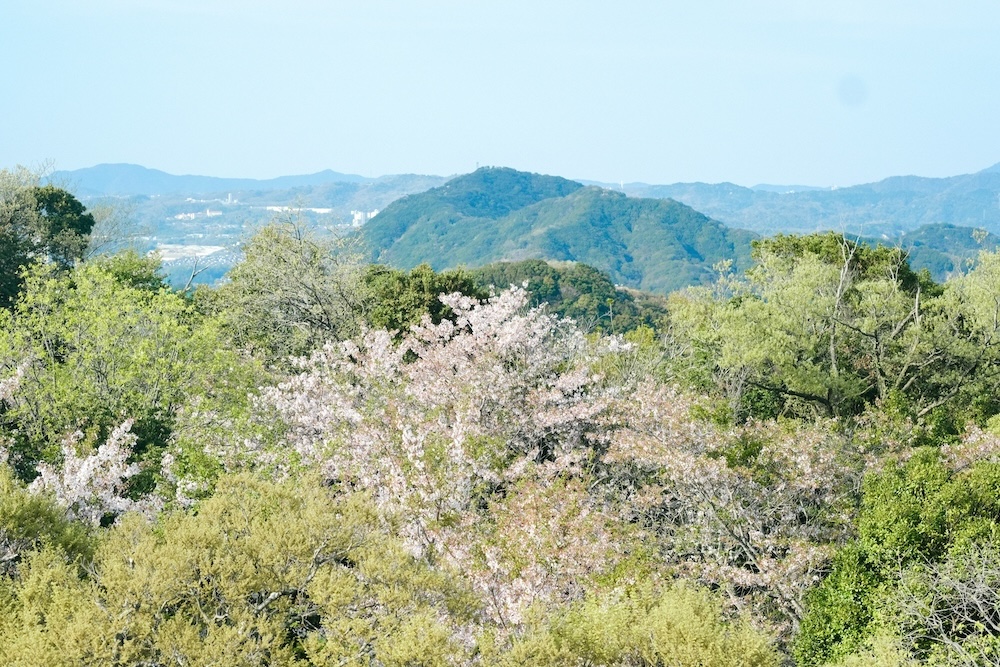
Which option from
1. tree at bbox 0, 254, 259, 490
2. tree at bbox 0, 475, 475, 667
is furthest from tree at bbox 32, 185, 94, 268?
tree at bbox 0, 475, 475, 667

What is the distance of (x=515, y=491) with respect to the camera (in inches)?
587

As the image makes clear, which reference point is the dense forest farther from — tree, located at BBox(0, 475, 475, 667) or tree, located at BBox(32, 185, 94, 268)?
tree, located at BBox(32, 185, 94, 268)

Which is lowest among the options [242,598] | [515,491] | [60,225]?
[515,491]

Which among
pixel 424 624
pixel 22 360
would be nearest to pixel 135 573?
pixel 424 624

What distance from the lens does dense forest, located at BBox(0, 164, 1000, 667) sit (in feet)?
27.4

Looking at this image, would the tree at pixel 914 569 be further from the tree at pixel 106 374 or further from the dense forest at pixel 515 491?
the tree at pixel 106 374

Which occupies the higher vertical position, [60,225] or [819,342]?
[60,225]

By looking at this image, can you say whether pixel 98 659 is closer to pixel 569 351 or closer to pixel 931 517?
pixel 931 517

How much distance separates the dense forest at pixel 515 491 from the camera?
8352 mm

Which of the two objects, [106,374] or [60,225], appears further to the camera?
[60,225]

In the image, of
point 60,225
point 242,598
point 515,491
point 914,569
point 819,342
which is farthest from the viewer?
point 60,225

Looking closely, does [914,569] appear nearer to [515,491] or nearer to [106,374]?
[515,491]

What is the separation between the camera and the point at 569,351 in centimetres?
2028

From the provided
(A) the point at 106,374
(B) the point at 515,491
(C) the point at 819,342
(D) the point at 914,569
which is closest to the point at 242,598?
(B) the point at 515,491
